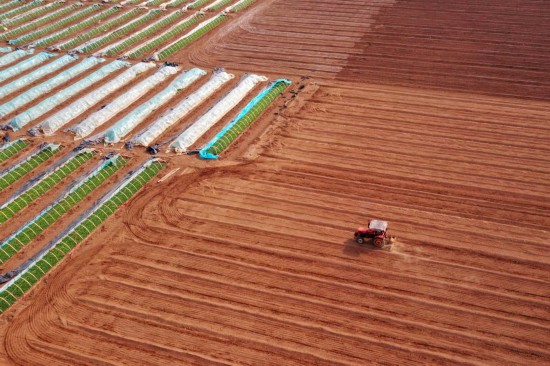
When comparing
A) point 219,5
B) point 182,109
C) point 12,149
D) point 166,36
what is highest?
point 219,5

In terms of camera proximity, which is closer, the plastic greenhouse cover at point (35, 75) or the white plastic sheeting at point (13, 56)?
the plastic greenhouse cover at point (35, 75)

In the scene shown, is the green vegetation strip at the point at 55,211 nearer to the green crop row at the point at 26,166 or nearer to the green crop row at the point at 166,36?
the green crop row at the point at 26,166

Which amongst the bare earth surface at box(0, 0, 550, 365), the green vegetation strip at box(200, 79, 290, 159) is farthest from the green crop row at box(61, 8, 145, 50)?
the bare earth surface at box(0, 0, 550, 365)

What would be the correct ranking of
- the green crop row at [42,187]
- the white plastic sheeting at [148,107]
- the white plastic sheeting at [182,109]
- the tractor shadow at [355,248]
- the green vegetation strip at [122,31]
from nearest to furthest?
1. the tractor shadow at [355,248]
2. the green crop row at [42,187]
3. the white plastic sheeting at [182,109]
4. the white plastic sheeting at [148,107]
5. the green vegetation strip at [122,31]

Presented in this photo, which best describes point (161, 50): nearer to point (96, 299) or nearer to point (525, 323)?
point (96, 299)

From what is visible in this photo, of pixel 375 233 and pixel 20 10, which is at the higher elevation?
pixel 20 10

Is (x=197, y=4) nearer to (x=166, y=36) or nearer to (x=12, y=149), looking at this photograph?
(x=166, y=36)

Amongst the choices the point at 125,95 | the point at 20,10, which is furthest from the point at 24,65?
the point at 20,10

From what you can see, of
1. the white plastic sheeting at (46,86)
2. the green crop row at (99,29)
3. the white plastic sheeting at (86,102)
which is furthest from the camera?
the green crop row at (99,29)

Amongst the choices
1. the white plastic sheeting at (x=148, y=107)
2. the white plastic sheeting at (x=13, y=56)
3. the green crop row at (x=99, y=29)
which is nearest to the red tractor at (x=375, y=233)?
the white plastic sheeting at (x=148, y=107)
